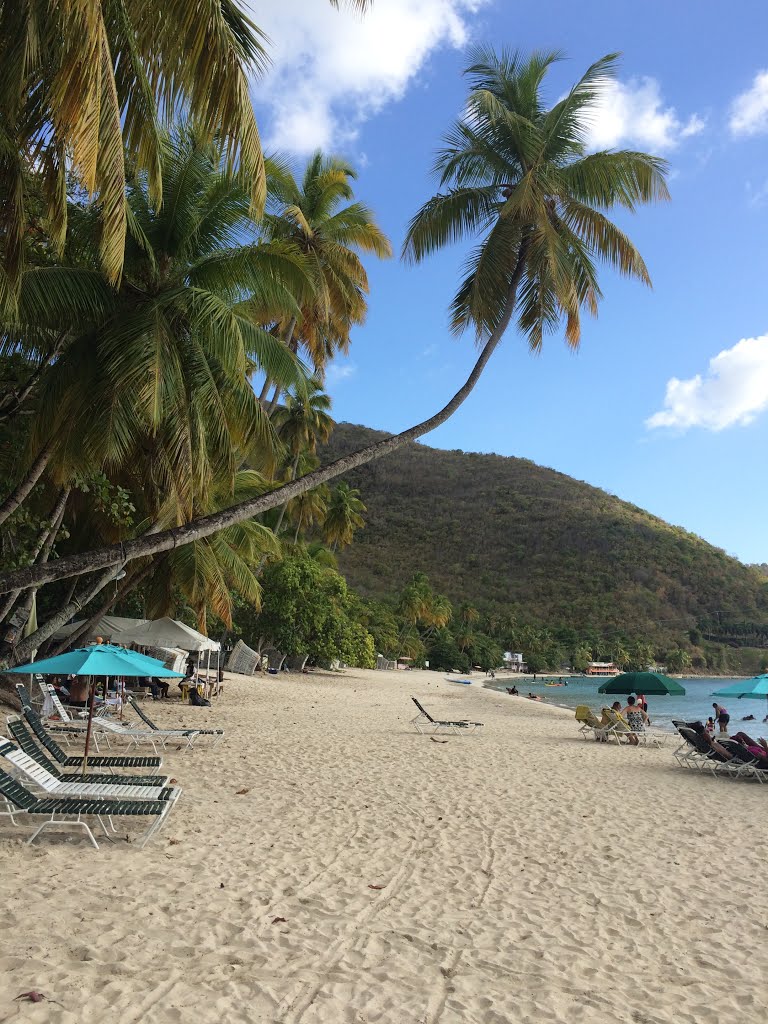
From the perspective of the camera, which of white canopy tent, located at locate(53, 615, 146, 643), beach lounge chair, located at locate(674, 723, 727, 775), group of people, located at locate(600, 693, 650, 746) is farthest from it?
white canopy tent, located at locate(53, 615, 146, 643)

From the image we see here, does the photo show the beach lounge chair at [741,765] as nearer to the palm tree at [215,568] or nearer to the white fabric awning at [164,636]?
the palm tree at [215,568]

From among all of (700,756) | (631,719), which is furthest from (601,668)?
(700,756)

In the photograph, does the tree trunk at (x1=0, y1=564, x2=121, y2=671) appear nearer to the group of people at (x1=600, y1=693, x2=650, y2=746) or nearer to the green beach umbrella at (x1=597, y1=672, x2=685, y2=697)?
the group of people at (x1=600, y1=693, x2=650, y2=746)

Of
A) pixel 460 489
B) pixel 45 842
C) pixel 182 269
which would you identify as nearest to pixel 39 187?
pixel 182 269

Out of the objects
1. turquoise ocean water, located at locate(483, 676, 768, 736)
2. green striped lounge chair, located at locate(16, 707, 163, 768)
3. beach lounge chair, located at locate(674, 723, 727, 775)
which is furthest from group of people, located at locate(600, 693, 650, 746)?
green striped lounge chair, located at locate(16, 707, 163, 768)

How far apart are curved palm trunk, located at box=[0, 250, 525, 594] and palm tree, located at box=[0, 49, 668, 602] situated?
5cm

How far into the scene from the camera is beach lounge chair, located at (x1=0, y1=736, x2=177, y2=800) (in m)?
5.88

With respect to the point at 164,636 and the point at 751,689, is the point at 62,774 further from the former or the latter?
the point at 164,636

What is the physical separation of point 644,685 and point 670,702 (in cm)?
5869

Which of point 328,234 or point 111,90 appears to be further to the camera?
point 328,234

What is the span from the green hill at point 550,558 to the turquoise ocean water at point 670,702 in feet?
32.3

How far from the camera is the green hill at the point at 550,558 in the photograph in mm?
92875

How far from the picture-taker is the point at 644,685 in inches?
627

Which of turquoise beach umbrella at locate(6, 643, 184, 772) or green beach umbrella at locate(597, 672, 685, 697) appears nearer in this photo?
turquoise beach umbrella at locate(6, 643, 184, 772)
